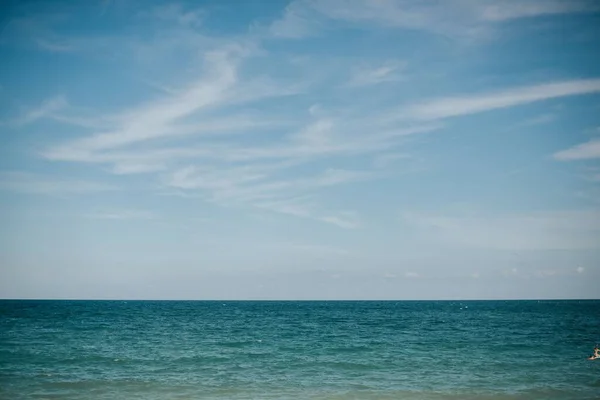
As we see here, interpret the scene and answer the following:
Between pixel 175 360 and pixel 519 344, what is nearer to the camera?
pixel 175 360

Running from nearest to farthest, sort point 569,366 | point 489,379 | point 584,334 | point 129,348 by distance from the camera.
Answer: point 489,379 → point 569,366 → point 129,348 → point 584,334

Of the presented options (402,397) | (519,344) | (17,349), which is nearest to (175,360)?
(17,349)

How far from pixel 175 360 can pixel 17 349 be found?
43.5 ft

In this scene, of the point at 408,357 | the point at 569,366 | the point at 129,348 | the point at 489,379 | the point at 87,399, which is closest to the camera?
the point at 87,399

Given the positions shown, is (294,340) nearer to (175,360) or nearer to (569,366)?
(175,360)

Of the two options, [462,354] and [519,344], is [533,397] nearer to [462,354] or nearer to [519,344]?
[462,354]

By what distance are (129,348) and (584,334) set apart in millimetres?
43816

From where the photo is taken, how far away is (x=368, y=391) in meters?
22.5

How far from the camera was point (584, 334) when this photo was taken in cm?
4631

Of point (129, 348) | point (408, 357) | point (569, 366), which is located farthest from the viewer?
point (129, 348)

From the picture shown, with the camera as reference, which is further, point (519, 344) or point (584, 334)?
point (584, 334)

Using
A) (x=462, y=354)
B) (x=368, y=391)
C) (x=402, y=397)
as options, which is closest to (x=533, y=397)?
(x=402, y=397)

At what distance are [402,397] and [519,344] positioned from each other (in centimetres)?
2280

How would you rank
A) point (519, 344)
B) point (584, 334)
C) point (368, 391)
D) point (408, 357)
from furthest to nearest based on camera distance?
point (584, 334), point (519, 344), point (408, 357), point (368, 391)
